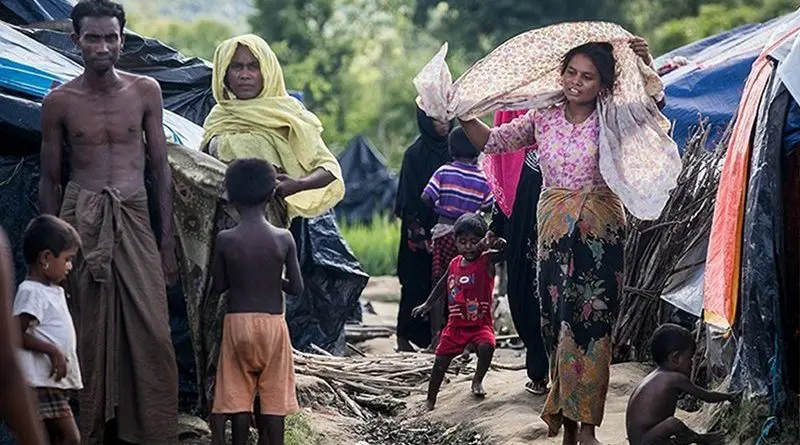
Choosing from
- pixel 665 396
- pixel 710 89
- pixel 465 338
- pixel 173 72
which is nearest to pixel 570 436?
pixel 665 396

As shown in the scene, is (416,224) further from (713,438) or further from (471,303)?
(713,438)

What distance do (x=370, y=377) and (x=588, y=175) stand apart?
2.61 metres

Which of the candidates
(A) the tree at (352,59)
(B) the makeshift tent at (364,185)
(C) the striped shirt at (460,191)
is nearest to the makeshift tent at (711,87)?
(C) the striped shirt at (460,191)

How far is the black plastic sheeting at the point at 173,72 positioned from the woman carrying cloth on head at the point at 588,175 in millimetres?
2729

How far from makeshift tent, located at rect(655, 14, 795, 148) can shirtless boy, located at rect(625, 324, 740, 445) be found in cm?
298

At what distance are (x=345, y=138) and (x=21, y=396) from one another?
3105 cm

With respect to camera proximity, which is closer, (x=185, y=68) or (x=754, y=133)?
(x=754, y=133)

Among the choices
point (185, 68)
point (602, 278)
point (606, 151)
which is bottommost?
point (602, 278)

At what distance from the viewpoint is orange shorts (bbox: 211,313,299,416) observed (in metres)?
5.94

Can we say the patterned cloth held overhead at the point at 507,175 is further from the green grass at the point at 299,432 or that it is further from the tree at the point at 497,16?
the tree at the point at 497,16

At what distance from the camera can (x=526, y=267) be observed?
805 centimetres

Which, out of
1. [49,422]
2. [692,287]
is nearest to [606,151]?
[692,287]

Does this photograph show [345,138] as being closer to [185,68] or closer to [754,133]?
[185,68]

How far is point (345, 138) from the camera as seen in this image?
33969 mm
